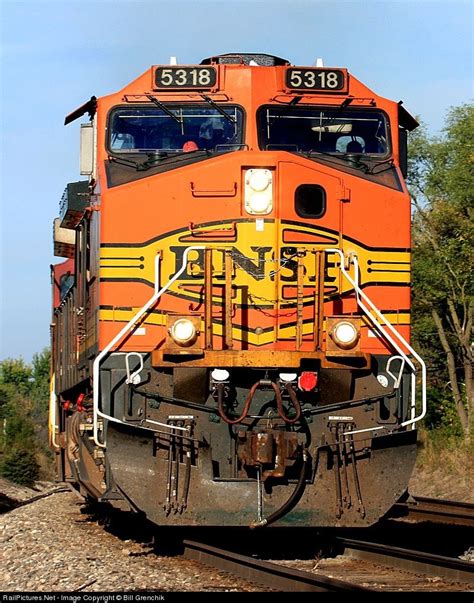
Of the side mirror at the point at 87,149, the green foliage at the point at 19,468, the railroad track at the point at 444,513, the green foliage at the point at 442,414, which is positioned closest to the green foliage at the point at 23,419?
the green foliage at the point at 19,468

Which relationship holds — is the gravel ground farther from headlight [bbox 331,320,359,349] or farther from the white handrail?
headlight [bbox 331,320,359,349]

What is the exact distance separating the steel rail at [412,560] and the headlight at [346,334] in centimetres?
190

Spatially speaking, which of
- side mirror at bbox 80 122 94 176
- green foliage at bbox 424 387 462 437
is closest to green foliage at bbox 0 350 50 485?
green foliage at bbox 424 387 462 437

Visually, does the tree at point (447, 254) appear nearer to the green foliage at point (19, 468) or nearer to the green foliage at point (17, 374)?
the green foliage at point (19, 468)

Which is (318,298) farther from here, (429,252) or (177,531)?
(429,252)

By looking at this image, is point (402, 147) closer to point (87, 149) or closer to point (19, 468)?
point (87, 149)

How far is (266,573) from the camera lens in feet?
28.8

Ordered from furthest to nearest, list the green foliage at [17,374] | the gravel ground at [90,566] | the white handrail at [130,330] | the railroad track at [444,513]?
the green foliage at [17,374] → the railroad track at [444,513] → the white handrail at [130,330] → the gravel ground at [90,566]

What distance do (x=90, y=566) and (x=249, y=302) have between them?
2.71 m

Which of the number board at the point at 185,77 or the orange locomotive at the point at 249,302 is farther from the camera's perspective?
the number board at the point at 185,77

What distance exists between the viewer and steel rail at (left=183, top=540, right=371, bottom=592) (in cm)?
806

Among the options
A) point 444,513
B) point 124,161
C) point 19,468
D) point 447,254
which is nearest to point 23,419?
point 19,468

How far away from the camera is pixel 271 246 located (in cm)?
1032

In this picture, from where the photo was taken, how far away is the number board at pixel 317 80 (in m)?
10.9
